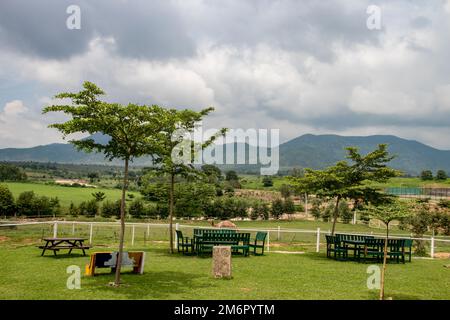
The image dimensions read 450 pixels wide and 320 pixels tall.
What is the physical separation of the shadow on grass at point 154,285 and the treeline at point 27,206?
6572 cm

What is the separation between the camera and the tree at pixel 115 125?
33.5 ft

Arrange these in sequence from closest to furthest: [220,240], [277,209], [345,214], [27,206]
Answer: [220,240] < [27,206] < [345,214] < [277,209]

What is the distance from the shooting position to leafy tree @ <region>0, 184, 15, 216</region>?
229ft

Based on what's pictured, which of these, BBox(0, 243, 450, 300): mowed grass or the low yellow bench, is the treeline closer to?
BBox(0, 243, 450, 300): mowed grass

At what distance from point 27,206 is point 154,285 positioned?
7320 centimetres

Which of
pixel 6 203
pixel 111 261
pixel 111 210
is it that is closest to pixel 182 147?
pixel 111 261

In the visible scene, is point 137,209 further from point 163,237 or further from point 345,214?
→ point 163,237

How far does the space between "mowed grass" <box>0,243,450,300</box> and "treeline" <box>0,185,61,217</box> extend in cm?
6172

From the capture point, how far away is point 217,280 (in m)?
11.3

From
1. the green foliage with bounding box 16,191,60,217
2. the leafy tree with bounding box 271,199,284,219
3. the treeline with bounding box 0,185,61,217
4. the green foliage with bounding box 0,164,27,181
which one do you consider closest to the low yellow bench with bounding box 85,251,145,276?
the treeline with bounding box 0,185,61,217
